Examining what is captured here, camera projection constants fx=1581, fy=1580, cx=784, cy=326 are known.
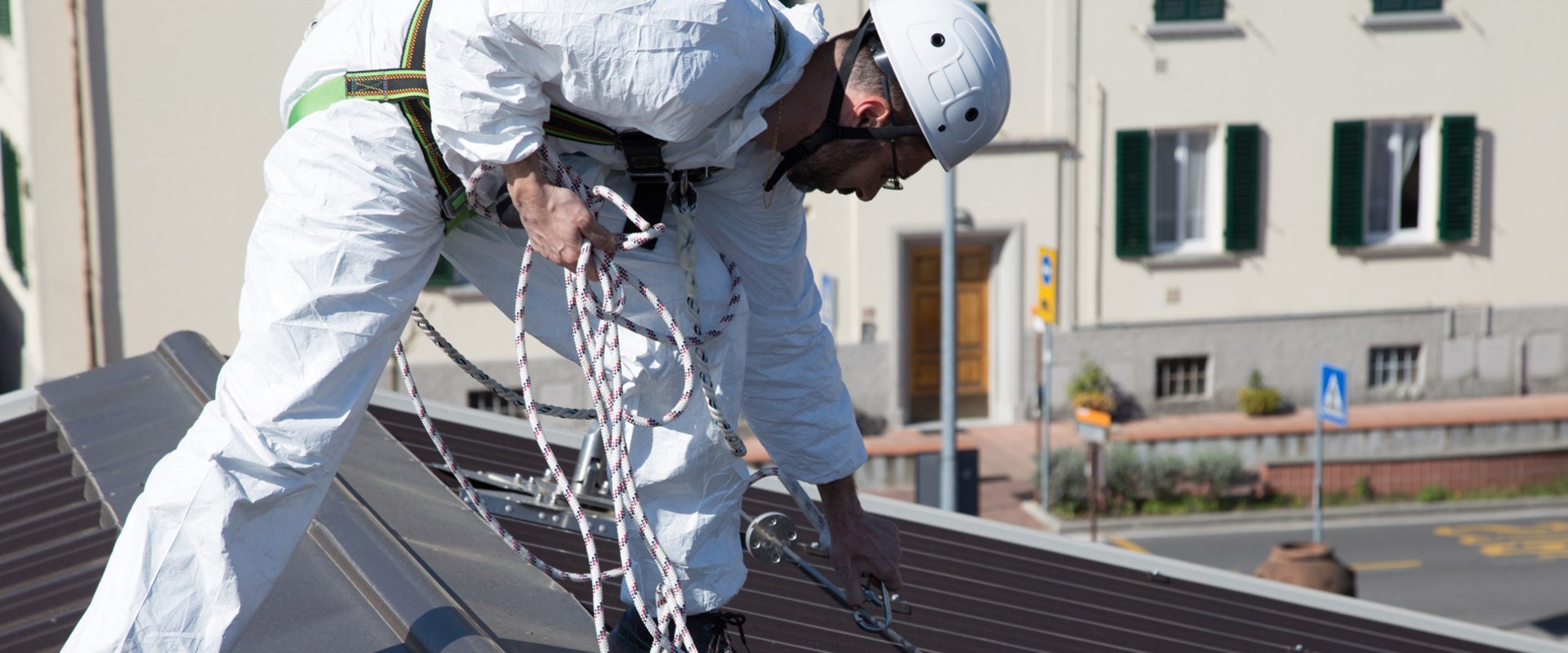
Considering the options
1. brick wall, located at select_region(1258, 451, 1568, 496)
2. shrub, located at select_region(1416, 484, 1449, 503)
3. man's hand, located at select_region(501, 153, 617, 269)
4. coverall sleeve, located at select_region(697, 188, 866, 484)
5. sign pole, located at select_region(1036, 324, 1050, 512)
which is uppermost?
man's hand, located at select_region(501, 153, 617, 269)

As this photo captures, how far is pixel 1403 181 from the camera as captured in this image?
18422mm

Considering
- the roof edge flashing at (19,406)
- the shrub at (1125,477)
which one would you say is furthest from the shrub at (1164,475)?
the roof edge flashing at (19,406)

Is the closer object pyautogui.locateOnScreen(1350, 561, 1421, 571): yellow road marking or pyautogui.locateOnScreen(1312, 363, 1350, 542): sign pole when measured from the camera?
pyautogui.locateOnScreen(1312, 363, 1350, 542): sign pole

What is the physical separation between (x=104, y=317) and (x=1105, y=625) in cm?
1396

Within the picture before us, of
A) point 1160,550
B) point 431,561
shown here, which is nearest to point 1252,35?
point 1160,550

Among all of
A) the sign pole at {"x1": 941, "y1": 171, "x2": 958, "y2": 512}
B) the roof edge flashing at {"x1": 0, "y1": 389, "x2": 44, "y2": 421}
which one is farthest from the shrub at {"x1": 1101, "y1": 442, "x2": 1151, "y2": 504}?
the roof edge flashing at {"x1": 0, "y1": 389, "x2": 44, "y2": 421}

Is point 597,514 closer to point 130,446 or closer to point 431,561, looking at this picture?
point 431,561

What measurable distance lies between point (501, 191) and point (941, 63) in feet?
2.39

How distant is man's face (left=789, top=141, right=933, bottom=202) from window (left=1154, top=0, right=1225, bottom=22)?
50.7ft

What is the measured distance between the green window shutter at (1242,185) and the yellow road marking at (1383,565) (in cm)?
486

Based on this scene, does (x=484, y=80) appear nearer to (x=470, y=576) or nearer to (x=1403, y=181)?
(x=470, y=576)

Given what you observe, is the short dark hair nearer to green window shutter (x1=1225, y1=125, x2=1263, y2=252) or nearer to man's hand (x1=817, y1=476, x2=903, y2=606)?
man's hand (x1=817, y1=476, x2=903, y2=606)

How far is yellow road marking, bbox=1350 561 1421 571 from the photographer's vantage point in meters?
13.8

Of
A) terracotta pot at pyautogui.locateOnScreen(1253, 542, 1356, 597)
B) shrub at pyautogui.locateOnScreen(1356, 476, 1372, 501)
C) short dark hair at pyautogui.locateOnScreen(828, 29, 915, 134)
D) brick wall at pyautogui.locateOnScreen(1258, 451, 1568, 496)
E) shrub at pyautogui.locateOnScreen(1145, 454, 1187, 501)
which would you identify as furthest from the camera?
brick wall at pyautogui.locateOnScreen(1258, 451, 1568, 496)
